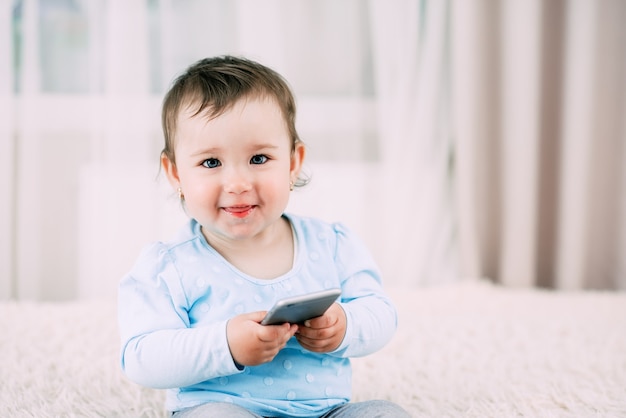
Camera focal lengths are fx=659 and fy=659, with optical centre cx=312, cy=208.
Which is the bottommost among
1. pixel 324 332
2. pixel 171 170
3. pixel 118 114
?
pixel 324 332

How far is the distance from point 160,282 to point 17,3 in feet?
4.92

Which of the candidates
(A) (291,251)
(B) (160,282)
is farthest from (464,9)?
(B) (160,282)

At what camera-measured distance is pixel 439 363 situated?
4.40 feet

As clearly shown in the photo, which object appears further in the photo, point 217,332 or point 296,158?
point 296,158

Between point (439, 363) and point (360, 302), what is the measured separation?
0.44 metres

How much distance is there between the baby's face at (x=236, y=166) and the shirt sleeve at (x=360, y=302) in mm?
154

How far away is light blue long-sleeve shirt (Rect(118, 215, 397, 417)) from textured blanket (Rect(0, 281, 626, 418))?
0.74ft

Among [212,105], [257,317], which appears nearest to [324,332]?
[257,317]

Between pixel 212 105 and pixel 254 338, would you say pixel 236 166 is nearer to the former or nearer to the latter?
pixel 212 105

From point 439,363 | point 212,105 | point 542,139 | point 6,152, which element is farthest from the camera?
point 542,139

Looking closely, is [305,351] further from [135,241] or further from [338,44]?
[338,44]

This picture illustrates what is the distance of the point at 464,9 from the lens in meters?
2.16

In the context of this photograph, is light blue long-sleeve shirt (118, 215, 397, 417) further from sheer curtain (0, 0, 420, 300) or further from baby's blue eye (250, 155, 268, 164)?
sheer curtain (0, 0, 420, 300)

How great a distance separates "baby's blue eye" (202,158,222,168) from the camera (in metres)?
0.91
